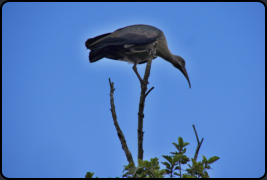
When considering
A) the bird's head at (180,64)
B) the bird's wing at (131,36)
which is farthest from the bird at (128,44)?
the bird's head at (180,64)

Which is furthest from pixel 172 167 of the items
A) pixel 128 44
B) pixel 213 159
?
pixel 128 44

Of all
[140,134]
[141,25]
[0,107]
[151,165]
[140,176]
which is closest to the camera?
[140,176]

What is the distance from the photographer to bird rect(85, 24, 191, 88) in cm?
732

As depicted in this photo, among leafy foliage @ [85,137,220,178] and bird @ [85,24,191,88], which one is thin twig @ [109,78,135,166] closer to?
leafy foliage @ [85,137,220,178]

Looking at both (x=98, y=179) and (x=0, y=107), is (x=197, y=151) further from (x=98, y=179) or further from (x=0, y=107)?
(x=0, y=107)

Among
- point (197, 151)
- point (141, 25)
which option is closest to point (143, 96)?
point (197, 151)

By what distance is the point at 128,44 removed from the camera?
7367 mm

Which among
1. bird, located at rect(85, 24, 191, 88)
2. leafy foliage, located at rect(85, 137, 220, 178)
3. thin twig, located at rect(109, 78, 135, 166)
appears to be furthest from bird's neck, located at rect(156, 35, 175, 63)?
leafy foliage, located at rect(85, 137, 220, 178)

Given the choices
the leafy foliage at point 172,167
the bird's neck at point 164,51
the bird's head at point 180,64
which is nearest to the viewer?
the leafy foliage at point 172,167

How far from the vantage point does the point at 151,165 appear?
377cm

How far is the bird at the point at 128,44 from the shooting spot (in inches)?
288

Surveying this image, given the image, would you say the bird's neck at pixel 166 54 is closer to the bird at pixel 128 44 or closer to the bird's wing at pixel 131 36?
the bird at pixel 128 44

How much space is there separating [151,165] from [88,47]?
4462 mm

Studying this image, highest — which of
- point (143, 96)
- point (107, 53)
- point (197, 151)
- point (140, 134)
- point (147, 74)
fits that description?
point (107, 53)
